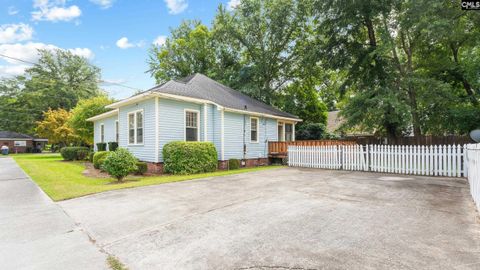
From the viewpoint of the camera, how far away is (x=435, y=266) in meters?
2.57

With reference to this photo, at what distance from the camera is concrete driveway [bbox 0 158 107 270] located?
2.87 metres

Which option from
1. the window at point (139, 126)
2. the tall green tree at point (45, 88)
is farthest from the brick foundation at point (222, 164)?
the tall green tree at point (45, 88)

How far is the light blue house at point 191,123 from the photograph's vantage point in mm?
11094

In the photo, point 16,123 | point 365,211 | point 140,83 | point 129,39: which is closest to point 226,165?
point 365,211

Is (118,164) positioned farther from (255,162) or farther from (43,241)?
(255,162)

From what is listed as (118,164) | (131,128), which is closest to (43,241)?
(118,164)

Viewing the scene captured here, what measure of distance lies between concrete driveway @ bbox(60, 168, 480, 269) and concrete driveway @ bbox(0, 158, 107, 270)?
0.23m

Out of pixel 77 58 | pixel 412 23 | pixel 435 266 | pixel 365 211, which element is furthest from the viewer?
pixel 77 58

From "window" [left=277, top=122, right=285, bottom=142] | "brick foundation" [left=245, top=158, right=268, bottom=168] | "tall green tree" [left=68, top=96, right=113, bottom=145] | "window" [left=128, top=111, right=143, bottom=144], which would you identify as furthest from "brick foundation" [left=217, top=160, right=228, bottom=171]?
"tall green tree" [left=68, top=96, right=113, bottom=145]

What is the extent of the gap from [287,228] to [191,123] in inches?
369

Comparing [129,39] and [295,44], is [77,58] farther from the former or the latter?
[295,44]

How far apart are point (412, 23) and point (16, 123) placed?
59.5 meters

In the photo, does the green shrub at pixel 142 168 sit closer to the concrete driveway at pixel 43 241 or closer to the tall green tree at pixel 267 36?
the concrete driveway at pixel 43 241

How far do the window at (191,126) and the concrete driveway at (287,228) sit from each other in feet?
18.6
